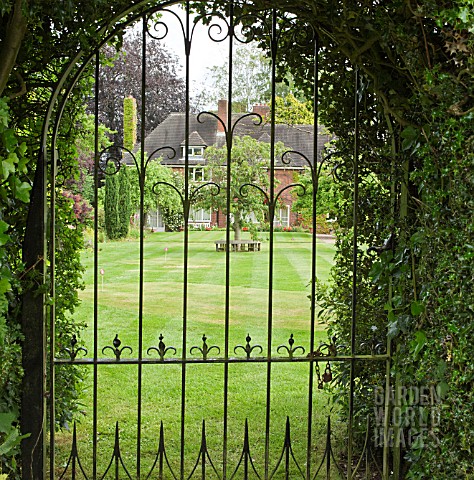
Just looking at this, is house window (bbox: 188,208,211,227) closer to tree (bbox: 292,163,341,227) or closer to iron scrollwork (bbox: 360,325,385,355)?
tree (bbox: 292,163,341,227)

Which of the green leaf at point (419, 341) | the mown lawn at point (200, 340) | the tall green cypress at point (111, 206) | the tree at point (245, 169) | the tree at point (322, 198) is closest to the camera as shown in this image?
the green leaf at point (419, 341)

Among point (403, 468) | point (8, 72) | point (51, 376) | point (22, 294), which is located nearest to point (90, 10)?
point (8, 72)

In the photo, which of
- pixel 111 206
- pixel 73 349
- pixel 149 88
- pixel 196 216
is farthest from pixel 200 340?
pixel 73 349

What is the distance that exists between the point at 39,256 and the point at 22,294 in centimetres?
Result: 18

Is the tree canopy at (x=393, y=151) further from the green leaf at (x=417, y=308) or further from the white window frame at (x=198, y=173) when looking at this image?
the white window frame at (x=198, y=173)

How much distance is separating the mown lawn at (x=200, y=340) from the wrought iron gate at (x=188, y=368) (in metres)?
Result: 0.02

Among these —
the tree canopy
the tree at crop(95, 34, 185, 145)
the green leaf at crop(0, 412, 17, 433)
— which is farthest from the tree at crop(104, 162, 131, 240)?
the green leaf at crop(0, 412, 17, 433)

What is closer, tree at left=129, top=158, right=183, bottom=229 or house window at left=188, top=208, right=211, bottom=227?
tree at left=129, top=158, right=183, bottom=229

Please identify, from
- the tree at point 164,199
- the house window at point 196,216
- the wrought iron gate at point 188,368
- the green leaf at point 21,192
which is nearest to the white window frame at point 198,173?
the tree at point 164,199

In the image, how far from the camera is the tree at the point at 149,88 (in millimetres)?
5820

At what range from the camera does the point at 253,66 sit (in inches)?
201

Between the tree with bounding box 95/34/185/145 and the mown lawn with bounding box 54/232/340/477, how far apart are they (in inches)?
52.1

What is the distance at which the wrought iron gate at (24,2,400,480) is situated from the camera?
101 inches

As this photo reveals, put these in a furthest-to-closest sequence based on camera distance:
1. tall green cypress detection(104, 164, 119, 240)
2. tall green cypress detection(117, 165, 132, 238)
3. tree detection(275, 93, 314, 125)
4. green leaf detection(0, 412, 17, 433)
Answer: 1. tall green cypress detection(117, 165, 132, 238)
2. tall green cypress detection(104, 164, 119, 240)
3. tree detection(275, 93, 314, 125)
4. green leaf detection(0, 412, 17, 433)
